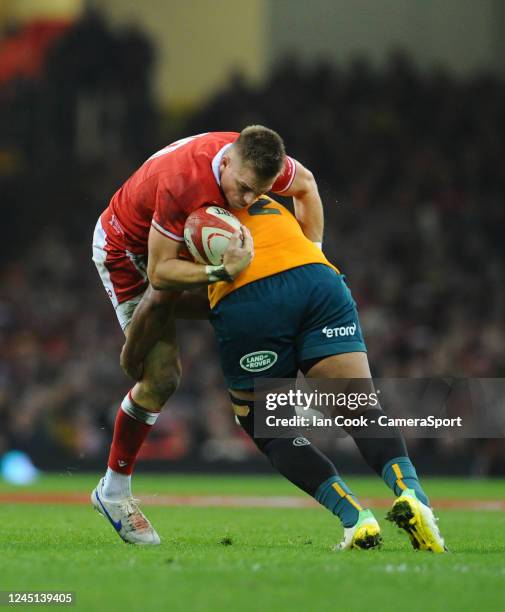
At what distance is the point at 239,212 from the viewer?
617cm

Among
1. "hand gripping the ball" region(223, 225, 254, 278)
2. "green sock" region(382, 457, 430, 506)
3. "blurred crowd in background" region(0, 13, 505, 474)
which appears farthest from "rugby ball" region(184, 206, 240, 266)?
"blurred crowd in background" region(0, 13, 505, 474)

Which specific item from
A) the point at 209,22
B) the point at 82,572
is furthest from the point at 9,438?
the point at 82,572

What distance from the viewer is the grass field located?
13.7 ft

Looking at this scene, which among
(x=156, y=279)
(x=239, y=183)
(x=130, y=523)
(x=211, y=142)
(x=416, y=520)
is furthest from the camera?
(x=130, y=523)

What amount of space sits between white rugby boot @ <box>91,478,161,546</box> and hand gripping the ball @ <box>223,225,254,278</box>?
1.37 metres

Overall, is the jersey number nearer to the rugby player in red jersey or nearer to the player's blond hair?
the rugby player in red jersey

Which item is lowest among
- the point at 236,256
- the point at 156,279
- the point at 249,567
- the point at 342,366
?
the point at 249,567

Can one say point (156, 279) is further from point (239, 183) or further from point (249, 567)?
point (249, 567)

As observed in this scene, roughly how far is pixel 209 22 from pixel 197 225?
18.2m

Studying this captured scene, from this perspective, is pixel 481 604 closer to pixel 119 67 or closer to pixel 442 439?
pixel 442 439

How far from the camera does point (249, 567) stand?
4945 millimetres

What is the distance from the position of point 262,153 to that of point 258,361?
0.94 m

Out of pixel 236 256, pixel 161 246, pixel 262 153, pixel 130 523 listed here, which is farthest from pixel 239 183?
pixel 130 523

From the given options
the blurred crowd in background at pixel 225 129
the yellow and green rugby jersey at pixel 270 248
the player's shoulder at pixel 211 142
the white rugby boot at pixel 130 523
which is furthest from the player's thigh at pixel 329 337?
the blurred crowd in background at pixel 225 129
